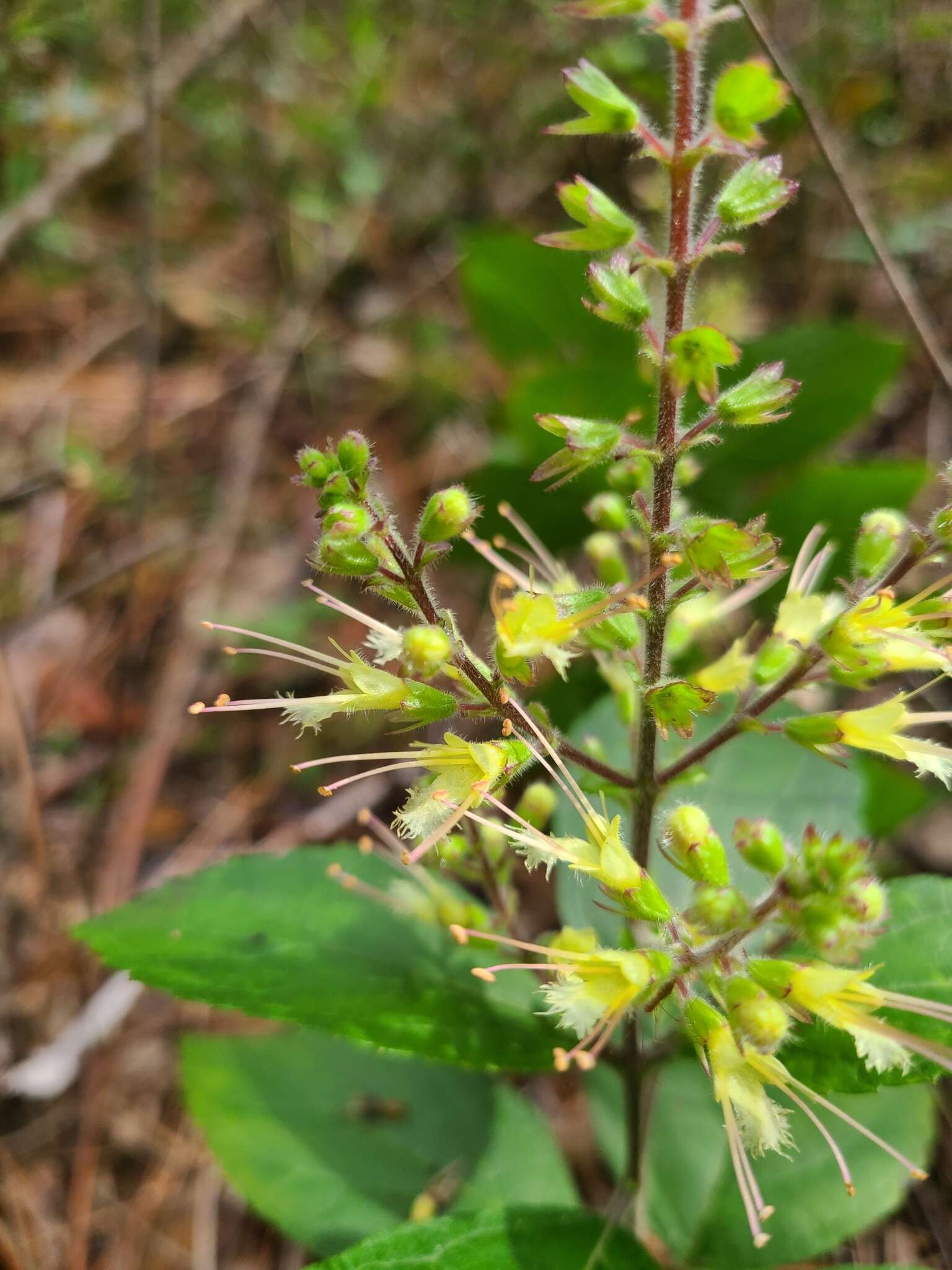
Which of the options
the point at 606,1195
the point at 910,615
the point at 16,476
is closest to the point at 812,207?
the point at 910,615

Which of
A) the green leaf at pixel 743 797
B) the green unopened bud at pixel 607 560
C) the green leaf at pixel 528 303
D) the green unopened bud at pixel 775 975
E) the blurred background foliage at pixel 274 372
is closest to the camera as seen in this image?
the green unopened bud at pixel 775 975

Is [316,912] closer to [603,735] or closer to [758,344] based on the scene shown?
[603,735]

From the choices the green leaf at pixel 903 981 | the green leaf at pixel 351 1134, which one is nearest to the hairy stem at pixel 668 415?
the green leaf at pixel 903 981

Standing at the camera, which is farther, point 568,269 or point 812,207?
point 812,207

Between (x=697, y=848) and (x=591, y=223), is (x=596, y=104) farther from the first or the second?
(x=697, y=848)

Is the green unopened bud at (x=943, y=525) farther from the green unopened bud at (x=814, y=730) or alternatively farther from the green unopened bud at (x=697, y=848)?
the green unopened bud at (x=697, y=848)

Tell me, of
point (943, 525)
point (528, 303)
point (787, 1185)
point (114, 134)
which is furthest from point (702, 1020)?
point (114, 134)
